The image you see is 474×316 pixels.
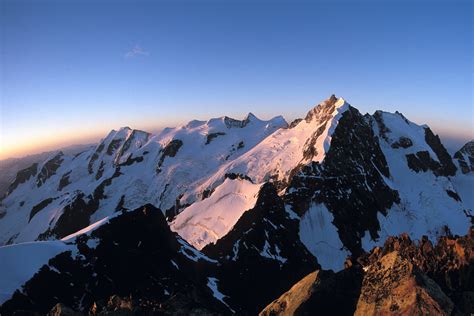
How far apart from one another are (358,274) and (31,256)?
46332 mm

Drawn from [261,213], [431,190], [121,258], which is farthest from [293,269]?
[431,190]

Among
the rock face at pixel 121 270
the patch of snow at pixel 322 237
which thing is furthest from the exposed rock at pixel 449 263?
the patch of snow at pixel 322 237

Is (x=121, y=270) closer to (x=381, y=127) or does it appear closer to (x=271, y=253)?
(x=271, y=253)

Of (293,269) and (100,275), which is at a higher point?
(100,275)

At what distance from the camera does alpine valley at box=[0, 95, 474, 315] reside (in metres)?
29.9

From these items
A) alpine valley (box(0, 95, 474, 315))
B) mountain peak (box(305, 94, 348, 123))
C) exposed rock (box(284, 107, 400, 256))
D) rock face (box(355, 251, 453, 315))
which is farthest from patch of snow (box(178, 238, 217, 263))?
mountain peak (box(305, 94, 348, 123))

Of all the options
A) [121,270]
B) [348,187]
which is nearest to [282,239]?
[348,187]

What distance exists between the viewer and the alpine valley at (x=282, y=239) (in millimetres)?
29859

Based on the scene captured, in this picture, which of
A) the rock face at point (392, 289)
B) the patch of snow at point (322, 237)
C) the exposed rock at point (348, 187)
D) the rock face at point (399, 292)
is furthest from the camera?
the exposed rock at point (348, 187)

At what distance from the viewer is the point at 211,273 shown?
78.6m

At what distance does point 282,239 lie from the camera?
101062mm

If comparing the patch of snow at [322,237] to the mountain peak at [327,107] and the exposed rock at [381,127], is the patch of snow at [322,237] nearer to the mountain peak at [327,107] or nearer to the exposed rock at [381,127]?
the mountain peak at [327,107]

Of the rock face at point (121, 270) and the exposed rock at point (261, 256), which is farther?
the exposed rock at point (261, 256)

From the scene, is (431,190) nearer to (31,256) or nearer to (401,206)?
(401,206)
